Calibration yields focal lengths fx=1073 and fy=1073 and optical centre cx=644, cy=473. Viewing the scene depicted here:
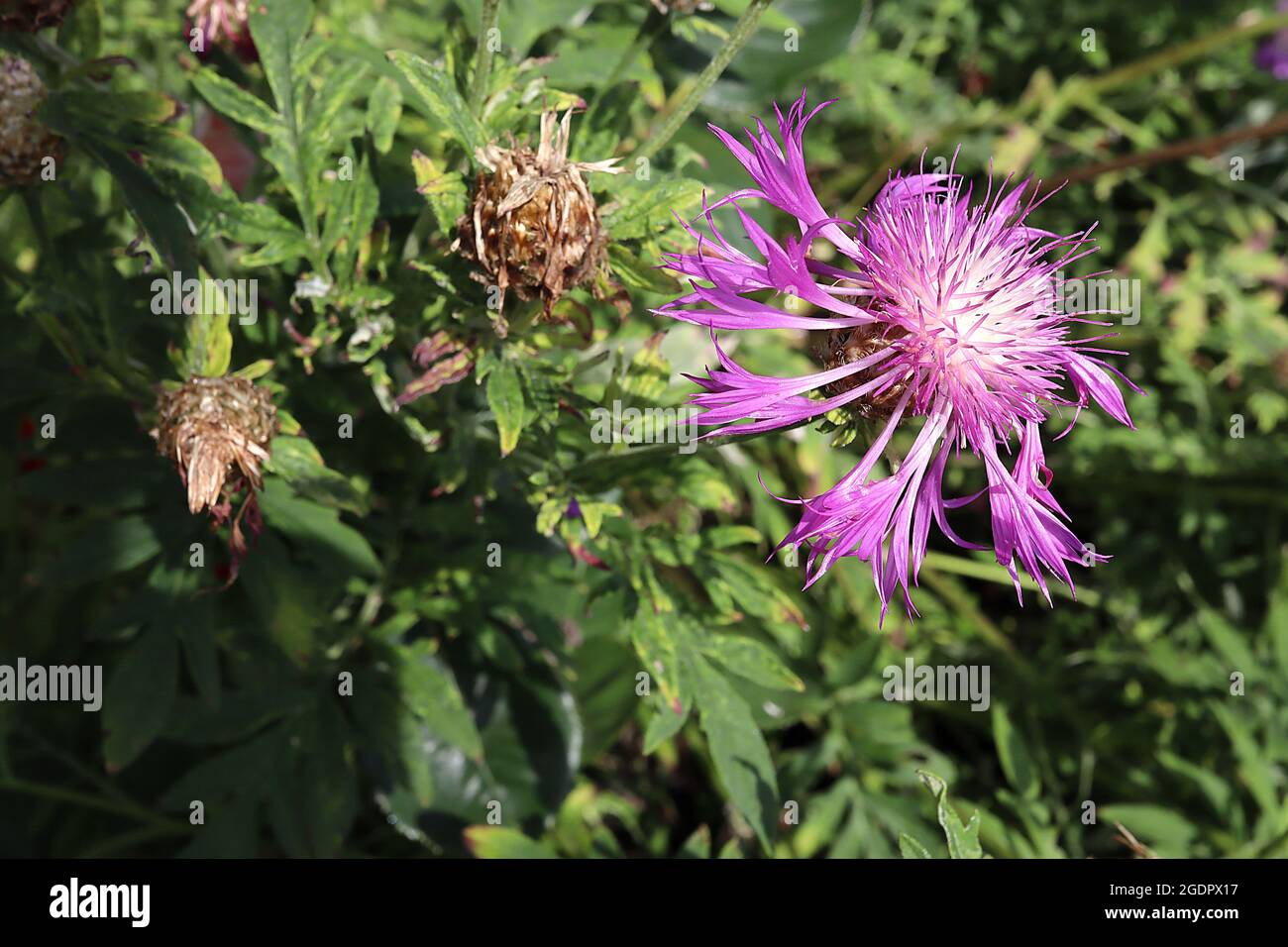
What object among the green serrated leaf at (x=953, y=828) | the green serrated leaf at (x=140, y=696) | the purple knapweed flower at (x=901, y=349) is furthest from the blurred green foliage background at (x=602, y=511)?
the green serrated leaf at (x=953, y=828)

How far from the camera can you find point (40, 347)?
5.74ft

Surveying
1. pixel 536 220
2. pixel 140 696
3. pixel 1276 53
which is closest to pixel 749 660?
pixel 536 220

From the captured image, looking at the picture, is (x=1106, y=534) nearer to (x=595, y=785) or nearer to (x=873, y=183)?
(x=873, y=183)

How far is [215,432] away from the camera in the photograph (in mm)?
1265

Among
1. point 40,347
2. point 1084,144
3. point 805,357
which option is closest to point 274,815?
point 40,347

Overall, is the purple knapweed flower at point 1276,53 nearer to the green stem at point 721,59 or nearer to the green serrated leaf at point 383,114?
the green stem at point 721,59

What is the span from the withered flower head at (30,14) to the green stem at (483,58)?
532 mm

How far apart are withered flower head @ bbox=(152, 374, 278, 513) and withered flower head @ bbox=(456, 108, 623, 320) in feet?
1.10

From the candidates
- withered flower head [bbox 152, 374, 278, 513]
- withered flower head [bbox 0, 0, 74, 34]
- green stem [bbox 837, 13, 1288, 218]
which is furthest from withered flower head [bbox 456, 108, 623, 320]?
green stem [bbox 837, 13, 1288, 218]

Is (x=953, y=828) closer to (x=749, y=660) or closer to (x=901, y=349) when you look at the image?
(x=749, y=660)

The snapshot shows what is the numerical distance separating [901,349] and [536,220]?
1.39 feet

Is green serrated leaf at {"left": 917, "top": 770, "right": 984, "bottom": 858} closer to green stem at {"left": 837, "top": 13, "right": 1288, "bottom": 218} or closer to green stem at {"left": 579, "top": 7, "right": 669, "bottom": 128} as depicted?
green stem at {"left": 579, "top": 7, "right": 669, "bottom": 128}

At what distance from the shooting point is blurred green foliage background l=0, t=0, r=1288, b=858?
1.48 meters
